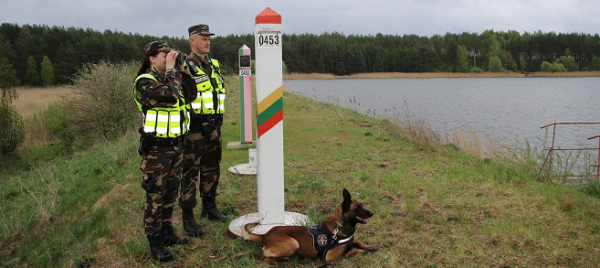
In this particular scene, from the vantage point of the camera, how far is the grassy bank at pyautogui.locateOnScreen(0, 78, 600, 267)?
11.8 feet

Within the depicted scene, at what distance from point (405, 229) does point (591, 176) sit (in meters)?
4.82

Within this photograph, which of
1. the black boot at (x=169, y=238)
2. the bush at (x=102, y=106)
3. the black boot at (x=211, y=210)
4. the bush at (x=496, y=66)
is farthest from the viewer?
the bush at (x=496, y=66)

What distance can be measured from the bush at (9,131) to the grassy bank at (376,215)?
6.31 m

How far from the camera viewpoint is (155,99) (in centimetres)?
324

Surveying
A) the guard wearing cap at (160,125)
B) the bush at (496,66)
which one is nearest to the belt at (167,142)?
the guard wearing cap at (160,125)

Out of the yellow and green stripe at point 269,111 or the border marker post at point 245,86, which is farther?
the border marker post at point 245,86

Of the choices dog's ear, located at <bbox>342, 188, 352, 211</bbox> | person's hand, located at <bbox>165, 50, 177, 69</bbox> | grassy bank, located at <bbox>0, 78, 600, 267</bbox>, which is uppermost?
person's hand, located at <bbox>165, 50, 177, 69</bbox>

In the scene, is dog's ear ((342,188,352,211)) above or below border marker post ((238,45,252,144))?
below

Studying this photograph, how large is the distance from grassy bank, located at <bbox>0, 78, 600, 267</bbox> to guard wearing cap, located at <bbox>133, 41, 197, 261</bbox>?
1.48ft

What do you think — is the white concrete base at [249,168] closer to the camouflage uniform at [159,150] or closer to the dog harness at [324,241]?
the camouflage uniform at [159,150]

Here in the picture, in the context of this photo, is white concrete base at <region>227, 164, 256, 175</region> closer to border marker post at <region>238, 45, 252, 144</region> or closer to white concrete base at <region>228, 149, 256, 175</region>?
white concrete base at <region>228, 149, 256, 175</region>

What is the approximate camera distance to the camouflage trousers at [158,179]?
3.39m

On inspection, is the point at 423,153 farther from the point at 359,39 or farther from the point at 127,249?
the point at 359,39

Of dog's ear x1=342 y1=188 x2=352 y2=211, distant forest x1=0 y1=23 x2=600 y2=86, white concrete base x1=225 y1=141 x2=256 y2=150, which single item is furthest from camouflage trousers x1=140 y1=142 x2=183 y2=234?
distant forest x1=0 y1=23 x2=600 y2=86
